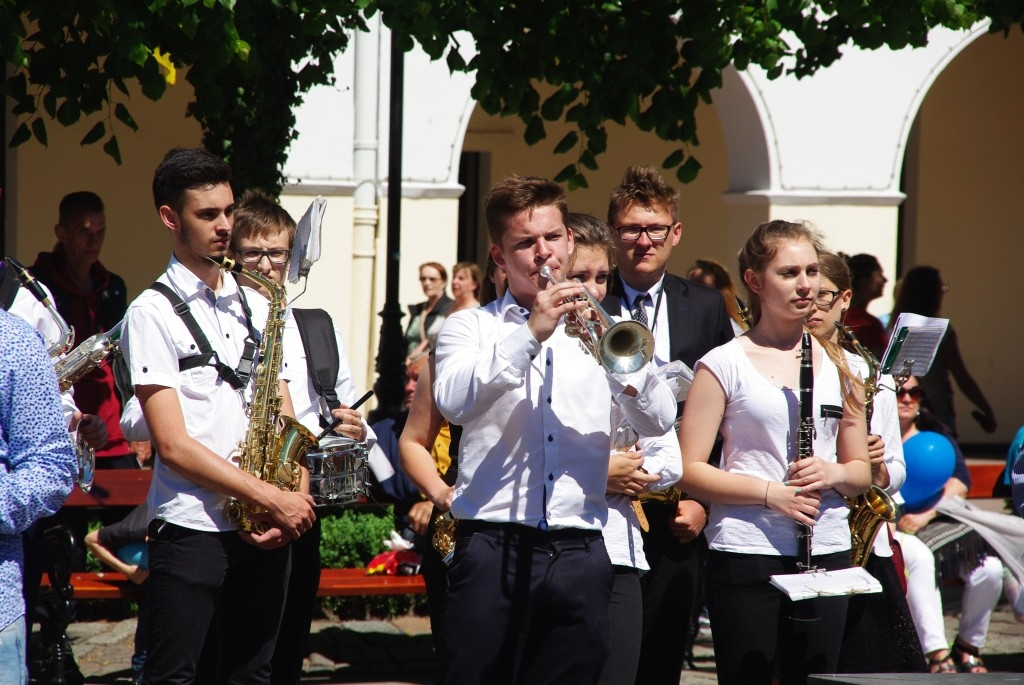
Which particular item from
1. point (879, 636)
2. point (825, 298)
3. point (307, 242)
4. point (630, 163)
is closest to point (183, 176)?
point (307, 242)

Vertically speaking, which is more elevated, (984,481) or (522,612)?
(522,612)

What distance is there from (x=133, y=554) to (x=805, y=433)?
141 inches

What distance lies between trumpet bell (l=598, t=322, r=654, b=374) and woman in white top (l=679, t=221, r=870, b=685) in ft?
3.28

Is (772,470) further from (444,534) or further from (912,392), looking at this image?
(912,392)

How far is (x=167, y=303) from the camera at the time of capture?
4137mm

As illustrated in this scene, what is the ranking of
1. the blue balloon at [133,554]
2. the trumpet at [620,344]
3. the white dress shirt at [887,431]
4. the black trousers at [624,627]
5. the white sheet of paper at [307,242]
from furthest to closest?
the blue balloon at [133,554]
the white dress shirt at [887,431]
the white sheet of paper at [307,242]
the black trousers at [624,627]
the trumpet at [620,344]

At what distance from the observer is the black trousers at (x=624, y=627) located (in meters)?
3.68

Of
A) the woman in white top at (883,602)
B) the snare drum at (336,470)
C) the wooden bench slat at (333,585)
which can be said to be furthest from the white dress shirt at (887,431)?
the wooden bench slat at (333,585)

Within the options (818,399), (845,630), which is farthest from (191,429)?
(845,630)

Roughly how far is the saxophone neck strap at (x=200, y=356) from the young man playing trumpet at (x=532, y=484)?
926 millimetres

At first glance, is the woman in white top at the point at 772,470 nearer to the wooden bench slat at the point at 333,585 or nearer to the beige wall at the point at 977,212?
the wooden bench slat at the point at 333,585

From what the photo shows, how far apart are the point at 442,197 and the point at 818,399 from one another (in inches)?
301

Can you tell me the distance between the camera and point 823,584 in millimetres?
4004

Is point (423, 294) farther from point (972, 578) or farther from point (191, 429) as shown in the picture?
point (191, 429)
